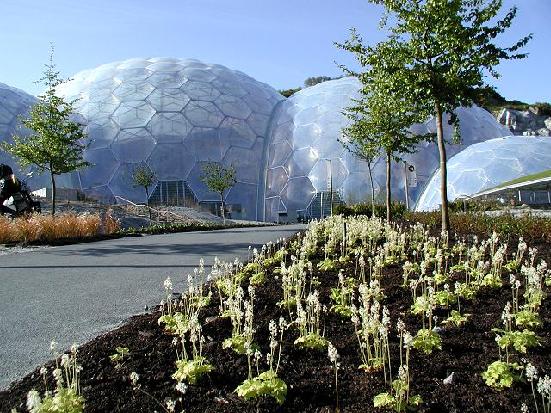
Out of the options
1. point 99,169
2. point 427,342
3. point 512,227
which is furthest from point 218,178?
point 427,342

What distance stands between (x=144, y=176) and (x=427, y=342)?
88.2 ft

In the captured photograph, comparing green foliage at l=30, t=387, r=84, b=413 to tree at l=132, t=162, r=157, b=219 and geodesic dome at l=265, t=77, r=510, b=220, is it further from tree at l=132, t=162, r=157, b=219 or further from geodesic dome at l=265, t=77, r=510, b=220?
geodesic dome at l=265, t=77, r=510, b=220

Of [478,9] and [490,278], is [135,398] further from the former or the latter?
[478,9]

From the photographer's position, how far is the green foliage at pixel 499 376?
3.10 metres

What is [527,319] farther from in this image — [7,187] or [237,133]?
[237,133]

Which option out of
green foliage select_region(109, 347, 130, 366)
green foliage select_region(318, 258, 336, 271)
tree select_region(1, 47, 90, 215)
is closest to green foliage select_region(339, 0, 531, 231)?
green foliage select_region(318, 258, 336, 271)

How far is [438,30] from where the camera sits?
10.7 meters

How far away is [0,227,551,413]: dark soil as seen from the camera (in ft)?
10.1

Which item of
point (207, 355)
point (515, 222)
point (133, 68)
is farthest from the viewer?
point (133, 68)

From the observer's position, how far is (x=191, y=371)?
11.1 ft

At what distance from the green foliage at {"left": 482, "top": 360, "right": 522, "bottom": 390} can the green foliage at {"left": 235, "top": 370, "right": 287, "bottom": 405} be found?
127 cm

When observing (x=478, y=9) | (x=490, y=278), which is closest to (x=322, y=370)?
(x=490, y=278)

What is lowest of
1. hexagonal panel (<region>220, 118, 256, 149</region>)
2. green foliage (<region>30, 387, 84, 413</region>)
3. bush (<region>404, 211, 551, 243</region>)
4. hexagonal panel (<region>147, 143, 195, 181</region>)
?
green foliage (<region>30, 387, 84, 413</region>)

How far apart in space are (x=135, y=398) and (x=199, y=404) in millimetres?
409
